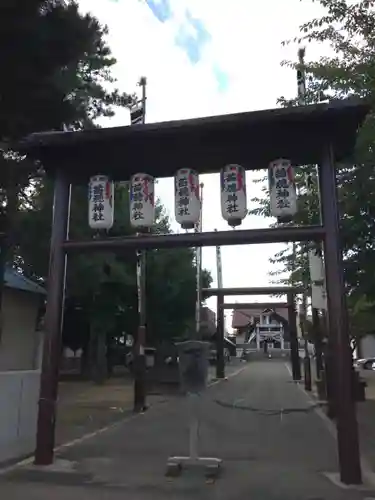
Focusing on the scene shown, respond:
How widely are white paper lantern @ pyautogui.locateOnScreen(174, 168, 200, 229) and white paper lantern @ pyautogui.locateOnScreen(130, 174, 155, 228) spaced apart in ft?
1.44

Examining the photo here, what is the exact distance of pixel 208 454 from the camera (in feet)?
29.2

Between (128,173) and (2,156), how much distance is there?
2141mm

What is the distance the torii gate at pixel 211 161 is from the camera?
738 centimetres

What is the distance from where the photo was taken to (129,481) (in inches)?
274

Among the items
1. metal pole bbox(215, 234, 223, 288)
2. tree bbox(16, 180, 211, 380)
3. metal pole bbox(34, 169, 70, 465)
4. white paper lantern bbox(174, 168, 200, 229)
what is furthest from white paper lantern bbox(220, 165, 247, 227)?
metal pole bbox(215, 234, 223, 288)

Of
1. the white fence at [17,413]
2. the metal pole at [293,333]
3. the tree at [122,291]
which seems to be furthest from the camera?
the metal pole at [293,333]

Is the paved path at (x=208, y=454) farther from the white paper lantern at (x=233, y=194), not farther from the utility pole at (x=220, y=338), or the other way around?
the utility pole at (x=220, y=338)

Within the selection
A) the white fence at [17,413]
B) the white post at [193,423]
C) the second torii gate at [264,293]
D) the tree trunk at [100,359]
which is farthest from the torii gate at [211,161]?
the second torii gate at [264,293]

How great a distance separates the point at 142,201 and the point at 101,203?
27.5 inches

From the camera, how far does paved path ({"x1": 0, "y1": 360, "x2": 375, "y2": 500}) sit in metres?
6.44

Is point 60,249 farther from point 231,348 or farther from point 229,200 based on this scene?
point 231,348

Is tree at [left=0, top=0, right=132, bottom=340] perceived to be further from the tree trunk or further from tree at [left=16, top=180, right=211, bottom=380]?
the tree trunk

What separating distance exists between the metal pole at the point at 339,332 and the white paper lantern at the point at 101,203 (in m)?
3.35

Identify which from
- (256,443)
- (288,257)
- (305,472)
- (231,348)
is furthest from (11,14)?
(231,348)
